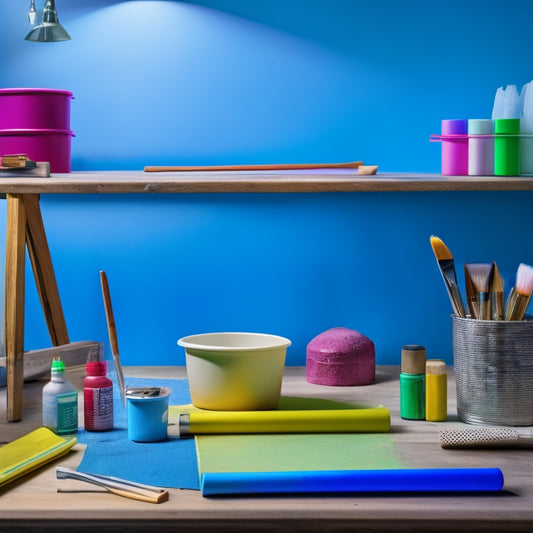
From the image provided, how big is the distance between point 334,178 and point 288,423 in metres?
0.51

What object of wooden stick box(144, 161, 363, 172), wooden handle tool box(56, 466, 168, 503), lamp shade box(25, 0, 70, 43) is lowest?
wooden handle tool box(56, 466, 168, 503)

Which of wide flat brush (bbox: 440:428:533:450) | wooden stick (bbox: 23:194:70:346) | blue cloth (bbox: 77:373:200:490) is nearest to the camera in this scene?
blue cloth (bbox: 77:373:200:490)

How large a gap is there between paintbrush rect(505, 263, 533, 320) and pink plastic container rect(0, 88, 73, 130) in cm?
107

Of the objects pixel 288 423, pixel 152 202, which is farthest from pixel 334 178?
pixel 152 202

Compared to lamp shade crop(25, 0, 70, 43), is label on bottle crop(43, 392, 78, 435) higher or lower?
lower

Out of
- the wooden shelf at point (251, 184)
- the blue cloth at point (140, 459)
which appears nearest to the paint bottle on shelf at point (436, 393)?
the wooden shelf at point (251, 184)

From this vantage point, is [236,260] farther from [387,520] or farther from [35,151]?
[387,520]

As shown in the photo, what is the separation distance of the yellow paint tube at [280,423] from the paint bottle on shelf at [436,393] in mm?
122

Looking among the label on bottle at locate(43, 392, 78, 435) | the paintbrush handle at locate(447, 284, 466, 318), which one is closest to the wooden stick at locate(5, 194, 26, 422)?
the label on bottle at locate(43, 392, 78, 435)

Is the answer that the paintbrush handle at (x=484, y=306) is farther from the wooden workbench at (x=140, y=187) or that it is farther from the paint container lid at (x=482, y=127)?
the paint container lid at (x=482, y=127)

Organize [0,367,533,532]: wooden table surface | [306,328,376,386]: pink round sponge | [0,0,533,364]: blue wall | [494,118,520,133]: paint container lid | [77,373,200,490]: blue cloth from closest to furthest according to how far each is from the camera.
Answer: [0,367,533,532]: wooden table surface < [77,373,200,490]: blue cloth < [494,118,520,133]: paint container lid < [306,328,376,386]: pink round sponge < [0,0,533,364]: blue wall

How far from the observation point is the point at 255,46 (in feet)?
7.30

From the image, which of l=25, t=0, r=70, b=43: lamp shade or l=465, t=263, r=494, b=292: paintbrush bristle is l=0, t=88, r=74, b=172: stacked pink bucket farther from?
l=465, t=263, r=494, b=292: paintbrush bristle

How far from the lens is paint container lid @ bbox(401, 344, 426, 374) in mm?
1691
